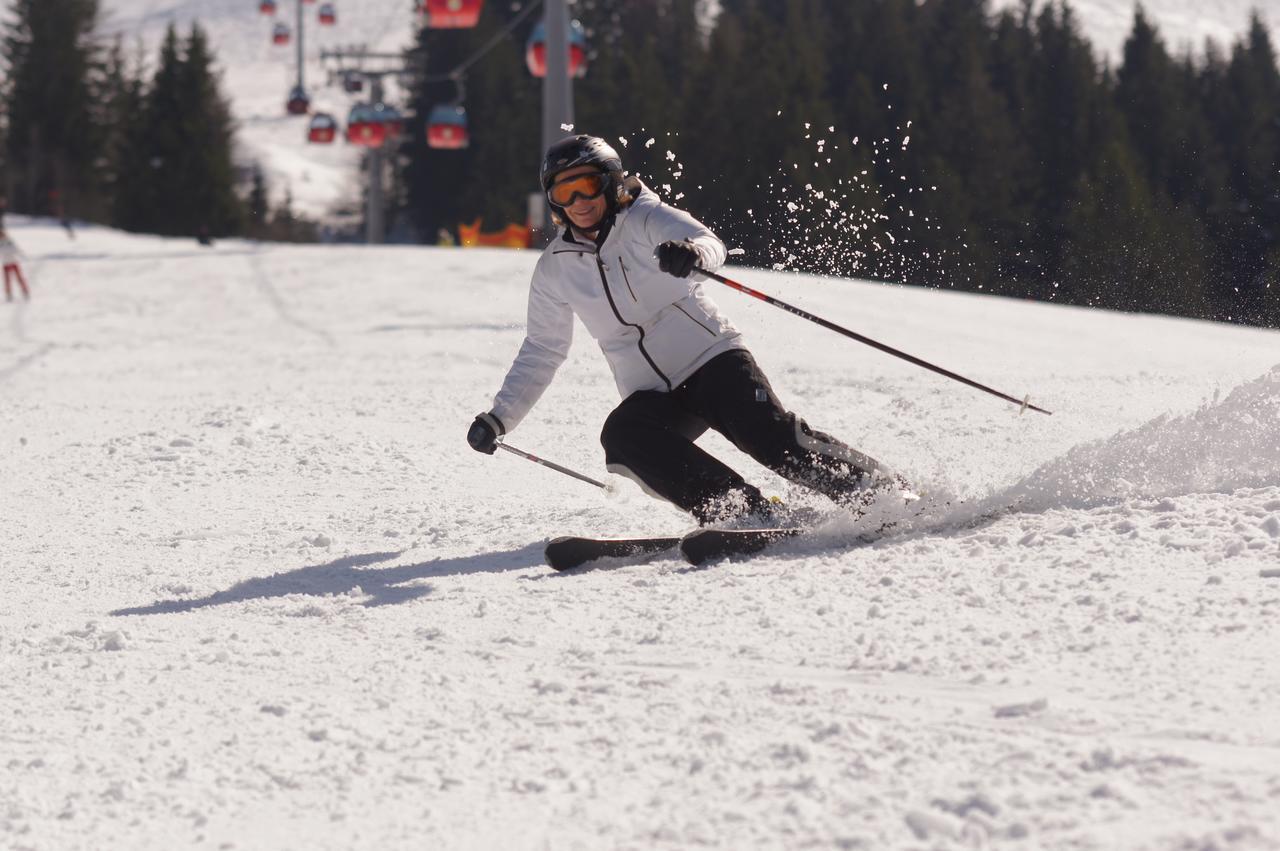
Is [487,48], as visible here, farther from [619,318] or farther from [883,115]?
[619,318]

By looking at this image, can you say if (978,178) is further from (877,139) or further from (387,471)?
(387,471)

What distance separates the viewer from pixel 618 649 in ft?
10.2

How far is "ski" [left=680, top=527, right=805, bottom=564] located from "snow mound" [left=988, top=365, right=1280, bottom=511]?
704mm

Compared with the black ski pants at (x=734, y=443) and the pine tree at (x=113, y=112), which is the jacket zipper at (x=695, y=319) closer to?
the black ski pants at (x=734, y=443)

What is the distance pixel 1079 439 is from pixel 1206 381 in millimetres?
2144

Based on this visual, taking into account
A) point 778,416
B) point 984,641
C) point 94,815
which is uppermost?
point 778,416

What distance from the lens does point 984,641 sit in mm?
2973

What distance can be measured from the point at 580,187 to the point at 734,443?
85cm

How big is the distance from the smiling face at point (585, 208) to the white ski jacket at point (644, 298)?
0.18 ft

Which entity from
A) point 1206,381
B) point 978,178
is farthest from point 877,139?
point 1206,381

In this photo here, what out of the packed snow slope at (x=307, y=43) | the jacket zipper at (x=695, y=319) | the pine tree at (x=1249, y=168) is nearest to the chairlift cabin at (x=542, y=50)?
the pine tree at (x=1249, y=168)

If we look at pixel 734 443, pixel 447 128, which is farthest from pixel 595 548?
pixel 447 128

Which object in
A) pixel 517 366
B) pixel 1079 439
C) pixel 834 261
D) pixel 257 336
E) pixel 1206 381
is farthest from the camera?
pixel 257 336

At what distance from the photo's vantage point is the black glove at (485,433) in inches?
169
